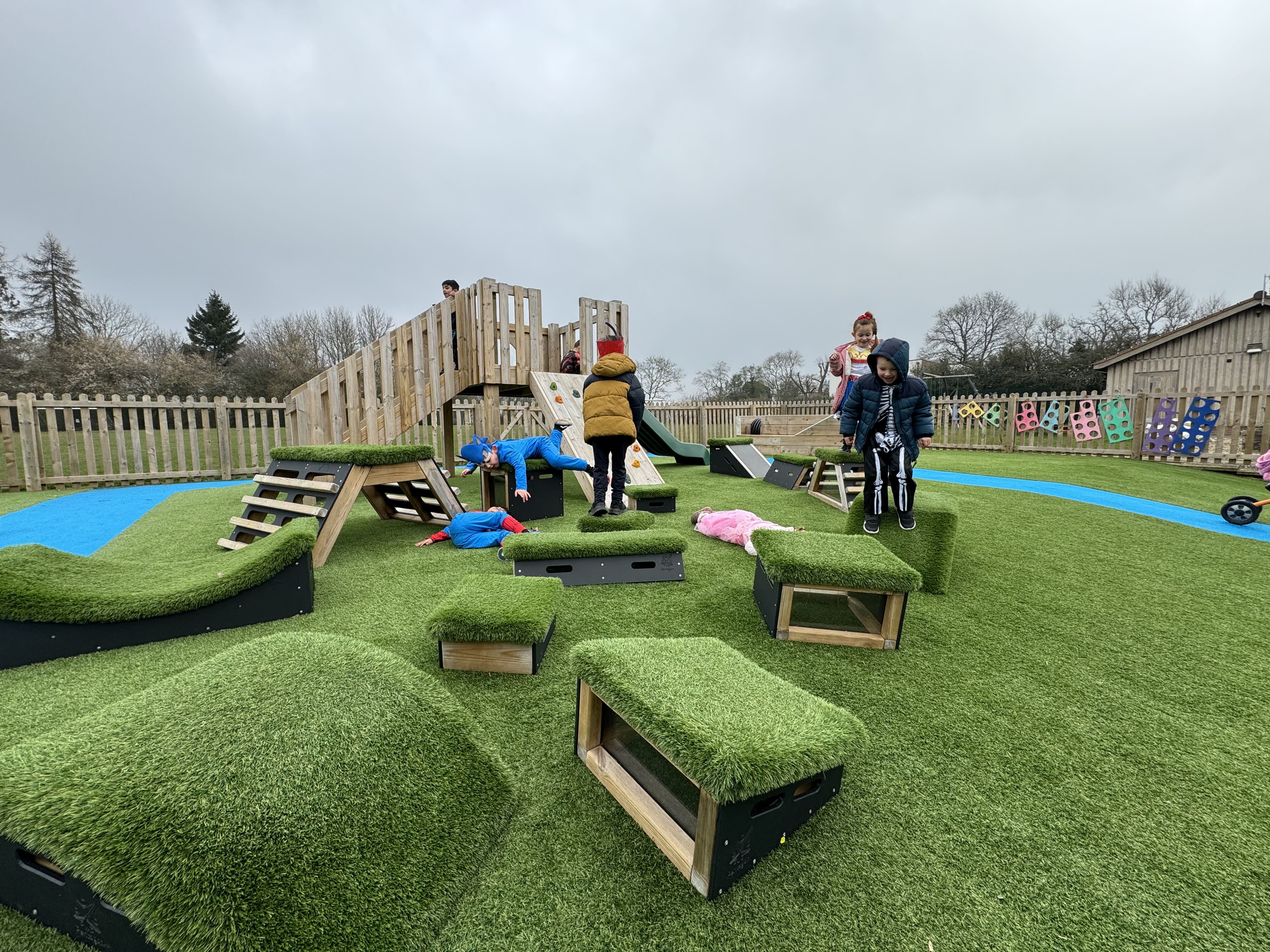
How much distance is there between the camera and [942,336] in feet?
117

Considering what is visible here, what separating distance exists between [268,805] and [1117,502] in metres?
9.04

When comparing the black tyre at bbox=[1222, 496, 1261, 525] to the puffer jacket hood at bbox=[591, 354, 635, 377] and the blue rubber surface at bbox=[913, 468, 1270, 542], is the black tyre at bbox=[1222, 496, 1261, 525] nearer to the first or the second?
the blue rubber surface at bbox=[913, 468, 1270, 542]

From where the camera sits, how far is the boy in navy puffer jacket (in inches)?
156

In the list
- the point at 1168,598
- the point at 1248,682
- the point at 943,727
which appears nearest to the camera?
the point at 943,727

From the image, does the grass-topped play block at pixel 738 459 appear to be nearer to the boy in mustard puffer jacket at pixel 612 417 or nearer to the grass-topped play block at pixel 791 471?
the grass-topped play block at pixel 791 471

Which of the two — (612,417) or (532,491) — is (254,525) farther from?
(612,417)

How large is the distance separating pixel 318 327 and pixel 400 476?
3672cm

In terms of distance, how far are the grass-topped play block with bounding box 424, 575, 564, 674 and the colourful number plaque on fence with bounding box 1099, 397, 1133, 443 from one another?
15398 millimetres

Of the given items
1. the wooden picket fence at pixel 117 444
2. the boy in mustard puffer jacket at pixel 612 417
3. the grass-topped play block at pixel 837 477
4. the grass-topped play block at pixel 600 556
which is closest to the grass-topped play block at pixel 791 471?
the grass-topped play block at pixel 837 477

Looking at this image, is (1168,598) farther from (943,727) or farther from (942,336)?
(942,336)

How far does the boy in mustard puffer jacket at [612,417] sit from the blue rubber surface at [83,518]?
4525 mm

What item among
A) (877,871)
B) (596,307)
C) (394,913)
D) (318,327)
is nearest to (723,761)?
(877,871)

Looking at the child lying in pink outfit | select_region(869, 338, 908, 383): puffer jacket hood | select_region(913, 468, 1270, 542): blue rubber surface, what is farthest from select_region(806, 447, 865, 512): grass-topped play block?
select_region(913, 468, 1270, 542): blue rubber surface

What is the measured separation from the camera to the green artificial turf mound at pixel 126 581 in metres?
2.49
